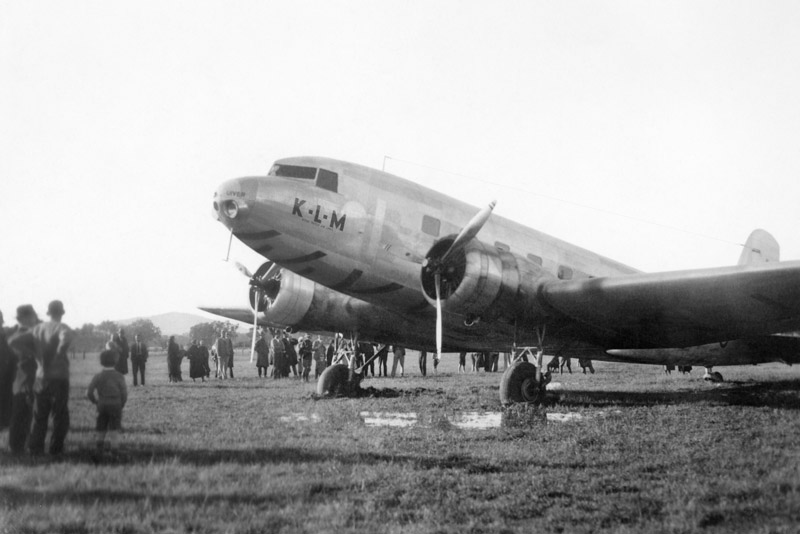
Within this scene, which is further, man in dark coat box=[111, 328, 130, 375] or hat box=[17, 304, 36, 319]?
man in dark coat box=[111, 328, 130, 375]

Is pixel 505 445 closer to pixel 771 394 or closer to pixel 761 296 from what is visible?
pixel 761 296

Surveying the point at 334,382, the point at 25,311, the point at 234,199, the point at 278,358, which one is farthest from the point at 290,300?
the point at 278,358

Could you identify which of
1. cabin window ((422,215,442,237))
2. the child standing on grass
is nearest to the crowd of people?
the child standing on grass

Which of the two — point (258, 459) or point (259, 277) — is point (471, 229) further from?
point (259, 277)

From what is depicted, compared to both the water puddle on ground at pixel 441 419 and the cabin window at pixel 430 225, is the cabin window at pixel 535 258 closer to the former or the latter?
the cabin window at pixel 430 225

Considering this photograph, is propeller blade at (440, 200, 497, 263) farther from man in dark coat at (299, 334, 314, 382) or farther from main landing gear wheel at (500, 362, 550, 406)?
man in dark coat at (299, 334, 314, 382)

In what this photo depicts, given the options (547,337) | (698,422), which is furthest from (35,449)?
(547,337)

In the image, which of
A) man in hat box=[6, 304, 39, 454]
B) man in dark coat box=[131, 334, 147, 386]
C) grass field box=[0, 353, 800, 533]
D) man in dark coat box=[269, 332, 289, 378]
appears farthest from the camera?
man in dark coat box=[269, 332, 289, 378]

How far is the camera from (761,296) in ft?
28.8

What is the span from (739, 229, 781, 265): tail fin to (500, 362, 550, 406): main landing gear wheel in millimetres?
8833

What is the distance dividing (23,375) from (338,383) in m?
7.68

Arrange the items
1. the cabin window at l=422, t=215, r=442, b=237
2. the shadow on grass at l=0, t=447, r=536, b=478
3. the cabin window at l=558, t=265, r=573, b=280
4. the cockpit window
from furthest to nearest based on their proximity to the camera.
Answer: the cabin window at l=558, t=265, r=573, b=280, the cabin window at l=422, t=215, r=442, b=237, the cockpit window, the shadow on grass at l=0, t=447, r=536, b=478

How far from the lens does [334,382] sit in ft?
40.0

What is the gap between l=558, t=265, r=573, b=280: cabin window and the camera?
38.6ft
